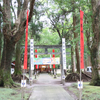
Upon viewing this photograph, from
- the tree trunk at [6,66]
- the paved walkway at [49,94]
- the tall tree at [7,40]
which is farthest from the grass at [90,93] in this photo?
the tall tree at [7,40]

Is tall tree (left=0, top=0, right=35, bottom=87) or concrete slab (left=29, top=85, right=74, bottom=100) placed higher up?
tall tree (left=0, top=0, right=35, bottom=87)

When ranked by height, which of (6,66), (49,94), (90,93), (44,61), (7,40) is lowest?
(49,94)

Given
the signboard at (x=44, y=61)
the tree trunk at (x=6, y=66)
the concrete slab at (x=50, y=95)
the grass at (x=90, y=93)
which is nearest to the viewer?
the grass at (x=90, y=93)

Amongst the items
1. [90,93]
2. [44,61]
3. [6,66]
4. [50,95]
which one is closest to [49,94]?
[50,95]

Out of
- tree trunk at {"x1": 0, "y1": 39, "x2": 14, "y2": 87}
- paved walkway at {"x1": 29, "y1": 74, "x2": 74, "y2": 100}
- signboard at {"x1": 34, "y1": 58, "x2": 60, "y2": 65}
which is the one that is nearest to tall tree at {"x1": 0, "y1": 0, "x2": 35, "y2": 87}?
tree trunk at {"x1": 0, "y1": 39, "x2": 14, "y2": 87}

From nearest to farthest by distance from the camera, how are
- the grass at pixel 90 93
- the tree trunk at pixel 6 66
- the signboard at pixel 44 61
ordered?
the grass at pixel 90 93 < the tree trunk at pixel 6 66 < the signboard at pixel 44 61

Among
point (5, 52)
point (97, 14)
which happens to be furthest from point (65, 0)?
point (5, 52)

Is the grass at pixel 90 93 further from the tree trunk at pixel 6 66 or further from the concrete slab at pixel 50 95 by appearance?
the tree trunk at pixel 6 66

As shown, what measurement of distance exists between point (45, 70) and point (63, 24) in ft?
85.5

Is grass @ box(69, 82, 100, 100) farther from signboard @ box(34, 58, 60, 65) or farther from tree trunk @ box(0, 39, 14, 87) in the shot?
signboard @ box(34, 58, 60, 65)

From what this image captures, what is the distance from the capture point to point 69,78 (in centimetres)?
1641

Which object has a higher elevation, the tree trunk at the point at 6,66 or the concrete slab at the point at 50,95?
the tree trunk at the point at 6,66

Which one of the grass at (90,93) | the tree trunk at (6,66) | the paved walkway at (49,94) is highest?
the tree trunk at (6,66)

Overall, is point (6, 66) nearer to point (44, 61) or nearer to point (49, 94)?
point (49, 94)
